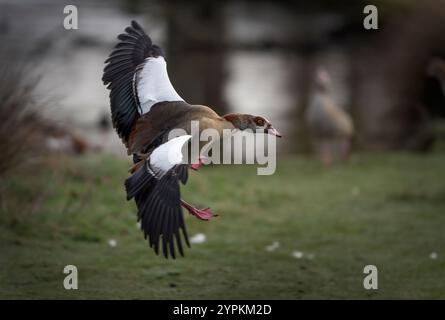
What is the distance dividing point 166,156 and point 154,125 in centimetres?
60

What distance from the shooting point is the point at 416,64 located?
1144 cm

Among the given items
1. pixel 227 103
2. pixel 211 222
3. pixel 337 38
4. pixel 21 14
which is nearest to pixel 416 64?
pixel 227 103

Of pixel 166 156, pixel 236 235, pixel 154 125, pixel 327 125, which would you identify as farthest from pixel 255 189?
pixel 166 156

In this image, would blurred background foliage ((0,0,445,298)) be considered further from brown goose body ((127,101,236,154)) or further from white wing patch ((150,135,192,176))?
white wing patch ((150,135,192,176))

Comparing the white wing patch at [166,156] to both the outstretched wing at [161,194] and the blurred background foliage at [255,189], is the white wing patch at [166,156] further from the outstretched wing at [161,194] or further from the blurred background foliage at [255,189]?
the blurred background foliage at [255,189]

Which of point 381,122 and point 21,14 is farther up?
point 21,14

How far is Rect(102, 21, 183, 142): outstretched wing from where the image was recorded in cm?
532

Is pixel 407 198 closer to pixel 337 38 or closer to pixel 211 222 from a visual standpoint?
pixel 211 222

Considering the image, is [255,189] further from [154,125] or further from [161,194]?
[161,194]

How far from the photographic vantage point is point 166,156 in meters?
4.55

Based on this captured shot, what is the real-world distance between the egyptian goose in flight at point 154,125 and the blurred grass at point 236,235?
969 mm

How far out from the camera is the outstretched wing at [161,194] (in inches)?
175

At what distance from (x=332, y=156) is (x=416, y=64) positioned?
2.09 m

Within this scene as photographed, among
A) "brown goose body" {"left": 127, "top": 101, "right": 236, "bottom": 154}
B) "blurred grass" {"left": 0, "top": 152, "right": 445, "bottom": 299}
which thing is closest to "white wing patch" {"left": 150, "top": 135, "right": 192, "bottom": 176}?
"brown goose body" {"left": 127, "top": 101, "right": 236, "bottom": 154}
